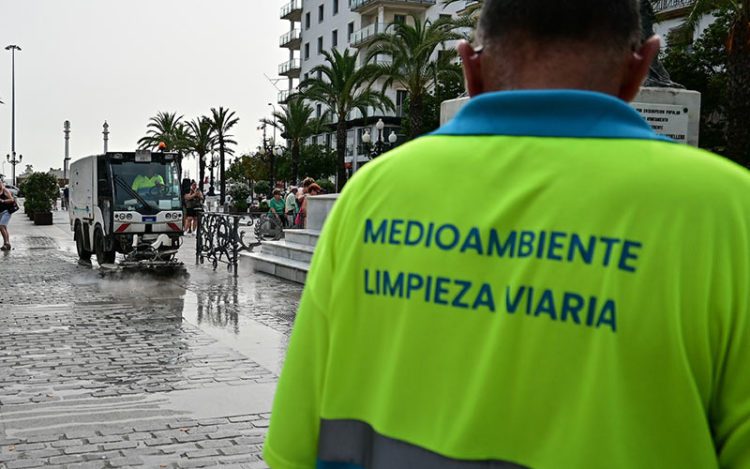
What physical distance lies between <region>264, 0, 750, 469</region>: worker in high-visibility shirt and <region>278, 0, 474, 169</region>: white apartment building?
5303cm

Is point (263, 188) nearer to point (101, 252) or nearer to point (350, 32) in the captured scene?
point (350, 32)

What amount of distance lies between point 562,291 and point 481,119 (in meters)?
0.35

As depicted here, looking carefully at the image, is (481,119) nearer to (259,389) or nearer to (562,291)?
(562,291)

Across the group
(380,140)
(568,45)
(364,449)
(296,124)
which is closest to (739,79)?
(380,140)

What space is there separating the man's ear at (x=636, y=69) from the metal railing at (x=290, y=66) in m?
76.9

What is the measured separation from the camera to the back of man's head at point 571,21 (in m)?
1.48

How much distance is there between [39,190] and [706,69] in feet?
88.5

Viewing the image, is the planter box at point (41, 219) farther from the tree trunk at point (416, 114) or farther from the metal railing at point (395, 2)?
the metal railing at point (395, 2)

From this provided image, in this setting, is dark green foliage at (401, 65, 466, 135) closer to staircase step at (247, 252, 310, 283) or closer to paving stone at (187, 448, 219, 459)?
staircase step at (247, 252, 310, 283)

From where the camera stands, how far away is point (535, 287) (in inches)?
55.7

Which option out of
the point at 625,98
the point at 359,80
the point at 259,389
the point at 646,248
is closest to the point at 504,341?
the point at 646,248

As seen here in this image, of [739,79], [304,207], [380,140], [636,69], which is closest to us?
[636,69]

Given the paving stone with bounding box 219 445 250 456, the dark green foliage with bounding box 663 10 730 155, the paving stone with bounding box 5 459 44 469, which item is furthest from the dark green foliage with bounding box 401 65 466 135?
the paving stone with bounding box 5 459 44 469

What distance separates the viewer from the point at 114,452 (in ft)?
16.7
